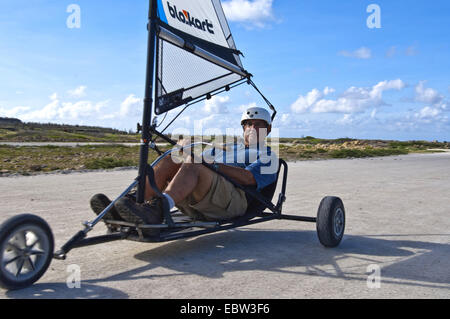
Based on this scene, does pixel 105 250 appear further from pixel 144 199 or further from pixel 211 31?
pixel 211 31

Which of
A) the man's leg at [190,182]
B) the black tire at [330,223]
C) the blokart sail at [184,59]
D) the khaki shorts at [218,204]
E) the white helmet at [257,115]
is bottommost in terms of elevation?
the black tire at [330,223]

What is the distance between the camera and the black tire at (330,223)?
4.73 m

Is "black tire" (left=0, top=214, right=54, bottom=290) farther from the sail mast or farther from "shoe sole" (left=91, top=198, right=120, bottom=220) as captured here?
the sail mast

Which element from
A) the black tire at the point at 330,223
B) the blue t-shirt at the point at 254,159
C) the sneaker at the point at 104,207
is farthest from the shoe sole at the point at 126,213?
the black tire at the point at 330,223

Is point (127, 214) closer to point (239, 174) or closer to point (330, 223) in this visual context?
point (239, 174)

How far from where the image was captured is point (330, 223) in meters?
4.74

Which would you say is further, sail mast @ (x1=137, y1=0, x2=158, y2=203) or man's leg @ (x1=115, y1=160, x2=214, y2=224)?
sail mast @ (x1=137, y1=0, x2=158, y2=203)

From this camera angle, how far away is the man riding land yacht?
13.4 ft

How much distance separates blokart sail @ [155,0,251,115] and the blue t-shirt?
0.75 m

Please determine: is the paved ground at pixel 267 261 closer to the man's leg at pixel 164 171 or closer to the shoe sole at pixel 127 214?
the shoe sole at pixel 127 214

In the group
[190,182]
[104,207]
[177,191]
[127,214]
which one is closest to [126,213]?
[127,214]

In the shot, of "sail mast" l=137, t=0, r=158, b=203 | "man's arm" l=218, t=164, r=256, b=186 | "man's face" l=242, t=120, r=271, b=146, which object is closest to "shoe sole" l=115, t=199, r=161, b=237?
"sail mast" l=137, t=0, r=158, b=203

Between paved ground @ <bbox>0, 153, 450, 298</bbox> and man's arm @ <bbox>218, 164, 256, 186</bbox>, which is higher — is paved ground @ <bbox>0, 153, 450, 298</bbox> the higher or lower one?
the lower one

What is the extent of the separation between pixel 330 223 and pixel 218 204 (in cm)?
120
